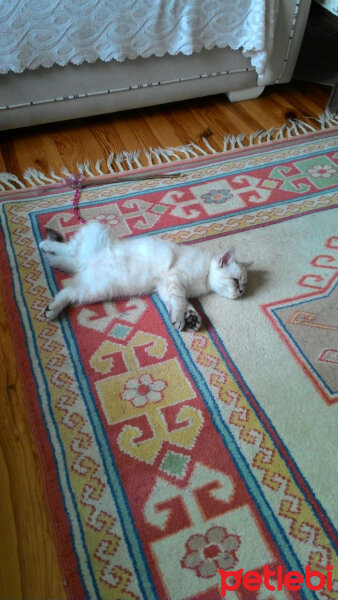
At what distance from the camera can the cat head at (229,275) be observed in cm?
130

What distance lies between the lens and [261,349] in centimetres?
122

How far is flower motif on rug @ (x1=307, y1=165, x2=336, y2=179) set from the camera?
178 cm

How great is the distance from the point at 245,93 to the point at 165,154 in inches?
24.6

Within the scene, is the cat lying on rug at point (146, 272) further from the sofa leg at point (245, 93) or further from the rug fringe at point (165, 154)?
the sofa leg at point (245, 93)

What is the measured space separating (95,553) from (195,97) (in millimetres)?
1934

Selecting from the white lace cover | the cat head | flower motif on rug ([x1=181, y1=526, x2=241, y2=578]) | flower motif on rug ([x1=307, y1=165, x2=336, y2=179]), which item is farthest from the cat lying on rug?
the white lace cover

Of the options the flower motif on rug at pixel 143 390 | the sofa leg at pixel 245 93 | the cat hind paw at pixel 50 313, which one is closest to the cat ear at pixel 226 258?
the flower motif on rug at pixel 143 390

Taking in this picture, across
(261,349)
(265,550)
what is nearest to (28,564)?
(265,550)

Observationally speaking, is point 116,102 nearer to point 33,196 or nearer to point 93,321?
point 33,196

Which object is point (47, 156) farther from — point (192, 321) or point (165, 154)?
point (192, 321)

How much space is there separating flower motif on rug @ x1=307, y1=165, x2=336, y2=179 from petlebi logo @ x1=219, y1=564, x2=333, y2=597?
4.55 feet

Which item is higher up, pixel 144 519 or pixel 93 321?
pixel 93 321

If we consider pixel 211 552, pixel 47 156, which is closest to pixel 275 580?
pixel 211 552

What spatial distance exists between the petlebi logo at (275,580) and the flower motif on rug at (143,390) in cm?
40
